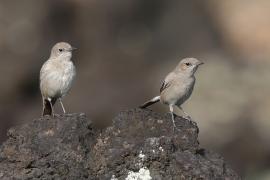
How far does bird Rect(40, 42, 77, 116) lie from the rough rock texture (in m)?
2.74

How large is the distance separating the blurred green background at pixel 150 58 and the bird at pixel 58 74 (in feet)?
26.2

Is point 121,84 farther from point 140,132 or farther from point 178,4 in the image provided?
point 140,132

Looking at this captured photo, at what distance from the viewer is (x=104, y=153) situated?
32.7ft

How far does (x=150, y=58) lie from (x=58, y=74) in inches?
688

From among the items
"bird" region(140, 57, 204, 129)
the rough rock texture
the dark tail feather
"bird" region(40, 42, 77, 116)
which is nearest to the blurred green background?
the dark tail feather

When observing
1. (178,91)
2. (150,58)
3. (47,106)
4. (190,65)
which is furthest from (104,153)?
(150,58)

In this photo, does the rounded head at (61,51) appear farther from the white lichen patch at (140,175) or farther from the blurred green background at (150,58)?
the blurred green background at (150,58)

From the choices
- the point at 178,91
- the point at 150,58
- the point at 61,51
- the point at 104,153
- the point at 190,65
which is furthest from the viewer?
the point at 150,58

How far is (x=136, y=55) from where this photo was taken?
30.9 m

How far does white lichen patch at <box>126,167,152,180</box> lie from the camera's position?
9766 mm

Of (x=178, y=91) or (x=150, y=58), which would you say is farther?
(x=150, y=58)

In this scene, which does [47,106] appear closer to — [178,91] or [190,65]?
[178,91]

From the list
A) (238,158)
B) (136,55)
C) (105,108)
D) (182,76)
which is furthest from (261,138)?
(182,76)

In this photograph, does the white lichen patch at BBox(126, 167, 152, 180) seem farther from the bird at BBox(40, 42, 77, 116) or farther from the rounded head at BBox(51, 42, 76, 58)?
the rounded head at BBox(51, 42, 76, 58)
